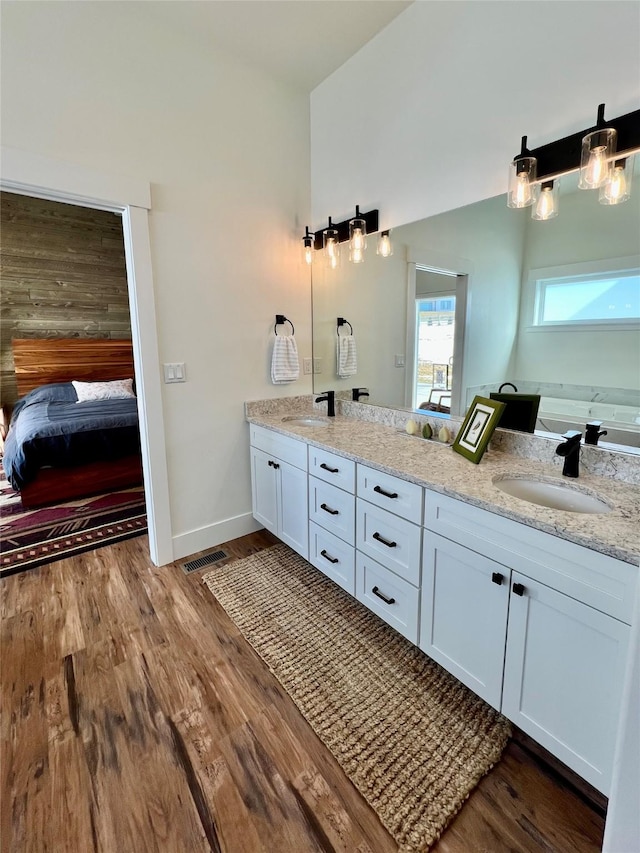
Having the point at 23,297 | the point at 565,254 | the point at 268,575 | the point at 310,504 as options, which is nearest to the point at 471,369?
the point at 565,254

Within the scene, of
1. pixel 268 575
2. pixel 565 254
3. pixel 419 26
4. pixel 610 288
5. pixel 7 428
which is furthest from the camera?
pixel 7 428

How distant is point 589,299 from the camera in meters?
1.56

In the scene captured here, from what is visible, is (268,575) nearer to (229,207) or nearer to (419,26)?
(229,207)

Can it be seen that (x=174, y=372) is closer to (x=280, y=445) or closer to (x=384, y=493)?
(x=280, y=445)

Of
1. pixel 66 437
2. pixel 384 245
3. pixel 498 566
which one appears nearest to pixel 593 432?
pixel 498 566

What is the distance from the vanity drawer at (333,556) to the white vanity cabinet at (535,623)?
1.64 feet

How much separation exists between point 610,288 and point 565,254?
0.75ft

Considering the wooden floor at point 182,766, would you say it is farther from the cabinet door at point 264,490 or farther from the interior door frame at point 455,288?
the interior door frame at point 455,288

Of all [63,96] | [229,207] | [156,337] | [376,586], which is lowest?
[376,586]

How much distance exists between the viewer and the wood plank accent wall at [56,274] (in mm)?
4418

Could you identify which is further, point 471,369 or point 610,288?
point 471,369

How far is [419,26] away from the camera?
1.93 m

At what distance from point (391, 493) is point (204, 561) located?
56.8 inches

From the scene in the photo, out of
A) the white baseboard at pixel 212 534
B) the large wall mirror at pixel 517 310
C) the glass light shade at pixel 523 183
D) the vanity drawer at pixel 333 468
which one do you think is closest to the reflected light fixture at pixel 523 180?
the glass light shade at pixel 523 183
